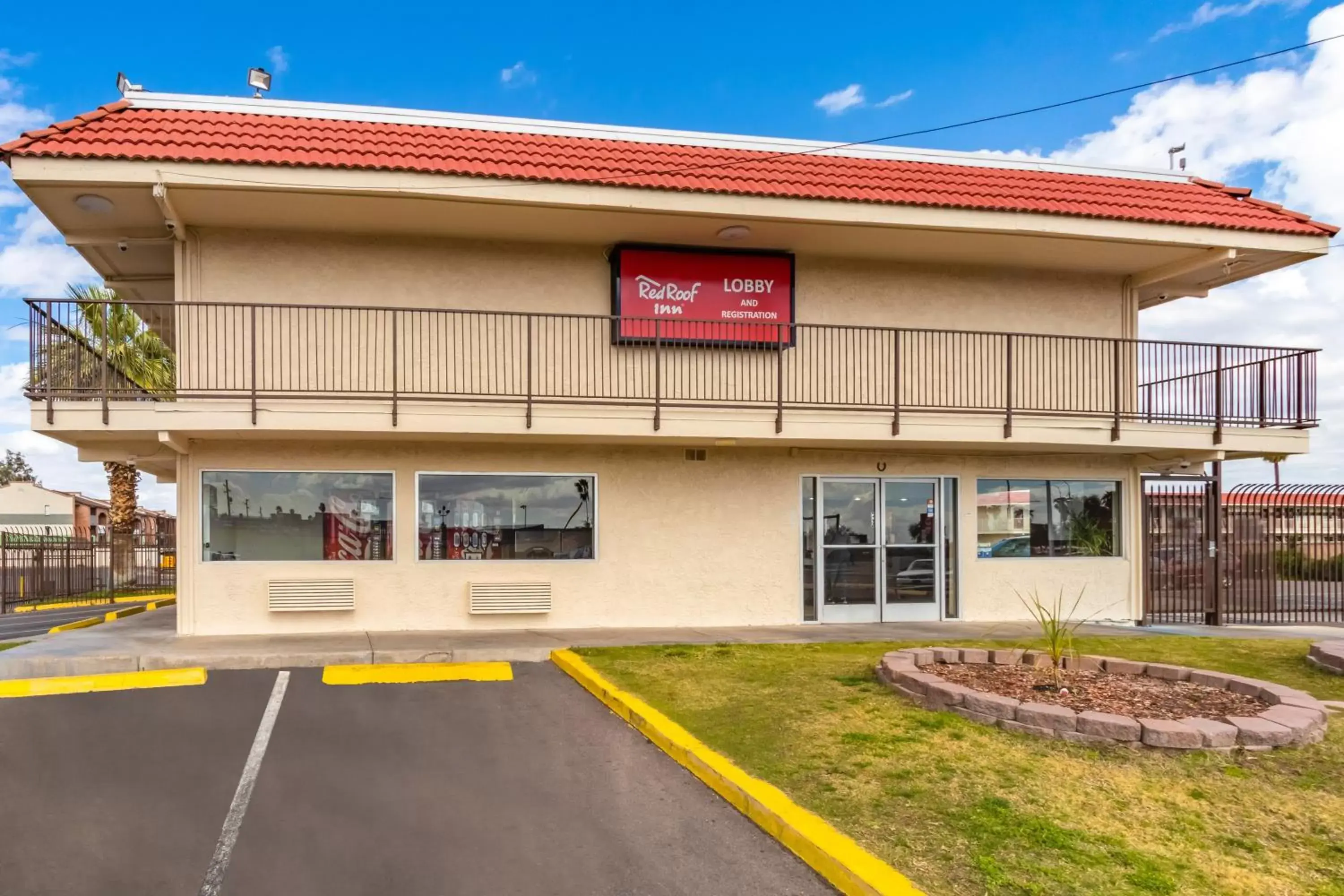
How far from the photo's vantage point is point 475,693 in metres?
9.21

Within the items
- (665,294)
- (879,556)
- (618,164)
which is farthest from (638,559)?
(618,164)

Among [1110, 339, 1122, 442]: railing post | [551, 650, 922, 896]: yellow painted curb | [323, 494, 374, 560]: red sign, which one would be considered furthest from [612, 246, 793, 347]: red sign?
[551, 650, 922, 896]: yellow painted curb

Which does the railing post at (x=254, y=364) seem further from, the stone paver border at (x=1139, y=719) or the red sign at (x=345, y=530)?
the stone paver border at (x=1139, y=719)

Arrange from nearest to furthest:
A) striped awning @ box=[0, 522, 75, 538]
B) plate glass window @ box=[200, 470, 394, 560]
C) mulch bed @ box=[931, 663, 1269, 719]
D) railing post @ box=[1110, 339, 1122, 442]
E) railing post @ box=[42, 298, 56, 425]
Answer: mulch bed @ box=[931, 663, 1269, 719] < railing post @ box=[42, 298, 56, 425] < plate glass window @ box=[200, 470, 394, 560] < railing post @ box=[1110, 339, 1122, 442] < striped awning @ box=[0, 522, 75, 538]

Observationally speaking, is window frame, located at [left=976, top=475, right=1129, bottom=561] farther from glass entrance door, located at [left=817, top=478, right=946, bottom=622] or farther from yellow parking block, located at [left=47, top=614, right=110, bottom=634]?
yellow parking block, located at [left=47, top=614, right=110, bottom=634]

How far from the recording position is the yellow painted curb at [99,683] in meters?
9.47

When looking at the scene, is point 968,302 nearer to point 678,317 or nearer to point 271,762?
point 678,317

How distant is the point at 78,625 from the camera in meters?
14.9

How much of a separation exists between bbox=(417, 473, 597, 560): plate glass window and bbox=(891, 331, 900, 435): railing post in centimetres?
420

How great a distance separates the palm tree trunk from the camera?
82.0ft

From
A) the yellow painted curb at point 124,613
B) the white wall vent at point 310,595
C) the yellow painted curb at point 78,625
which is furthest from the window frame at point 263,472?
the yellow painted curb at point 124,613

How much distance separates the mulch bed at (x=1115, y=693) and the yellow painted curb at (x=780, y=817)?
2401mm

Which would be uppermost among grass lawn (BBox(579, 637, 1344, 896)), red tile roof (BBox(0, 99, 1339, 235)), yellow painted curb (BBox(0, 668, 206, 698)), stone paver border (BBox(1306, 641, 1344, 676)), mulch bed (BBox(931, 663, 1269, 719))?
red tile roof (BBox(0, 99, 1339, 235))

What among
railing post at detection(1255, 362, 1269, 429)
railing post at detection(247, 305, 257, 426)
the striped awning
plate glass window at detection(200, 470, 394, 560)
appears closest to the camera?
railing post at detection(247, 305, 257, 426)
